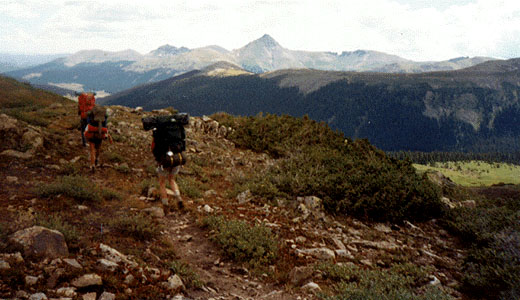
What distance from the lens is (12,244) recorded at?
4.63m

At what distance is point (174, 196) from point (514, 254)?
8445 mm

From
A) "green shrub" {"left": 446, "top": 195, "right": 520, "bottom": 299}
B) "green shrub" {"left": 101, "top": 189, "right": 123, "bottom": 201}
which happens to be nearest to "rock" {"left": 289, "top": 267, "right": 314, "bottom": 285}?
"green shrub" {"left": 446, "top": 195, "right": 520, "bottom": 299}

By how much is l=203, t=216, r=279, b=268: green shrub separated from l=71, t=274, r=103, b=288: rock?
105 inches

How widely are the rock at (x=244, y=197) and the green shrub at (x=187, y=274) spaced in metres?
4.20

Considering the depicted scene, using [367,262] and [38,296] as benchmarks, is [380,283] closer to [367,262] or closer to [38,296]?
[367,262]

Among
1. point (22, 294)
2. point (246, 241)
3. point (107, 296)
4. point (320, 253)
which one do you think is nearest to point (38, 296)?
point (22, 294)

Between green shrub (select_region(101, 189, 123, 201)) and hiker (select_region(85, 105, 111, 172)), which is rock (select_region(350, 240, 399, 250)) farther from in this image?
hiker (select_region(85, 105, 111, 172))

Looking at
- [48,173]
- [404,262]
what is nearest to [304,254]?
[404,262]

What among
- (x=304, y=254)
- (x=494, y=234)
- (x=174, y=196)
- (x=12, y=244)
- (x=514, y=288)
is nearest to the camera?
(x=12, y=244)

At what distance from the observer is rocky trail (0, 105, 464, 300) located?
4.50m

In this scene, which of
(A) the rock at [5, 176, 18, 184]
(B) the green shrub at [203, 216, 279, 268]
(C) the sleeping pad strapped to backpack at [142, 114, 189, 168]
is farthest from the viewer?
(A) the rock at [5, 176, 18, 184]

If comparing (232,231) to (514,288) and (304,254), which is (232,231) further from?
(514,288)

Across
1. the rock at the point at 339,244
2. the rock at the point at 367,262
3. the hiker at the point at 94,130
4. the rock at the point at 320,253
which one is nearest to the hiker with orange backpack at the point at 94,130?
the hiker at the point at 94,130

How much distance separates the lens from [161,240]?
652 centimetres
